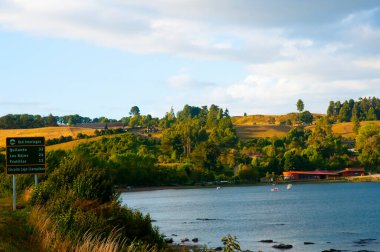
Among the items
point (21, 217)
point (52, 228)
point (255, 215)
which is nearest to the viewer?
point (52, 228)

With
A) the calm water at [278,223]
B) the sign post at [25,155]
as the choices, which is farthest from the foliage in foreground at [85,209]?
the calm water at [278,223]

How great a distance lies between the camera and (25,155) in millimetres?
44344

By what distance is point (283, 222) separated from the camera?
8950 cm

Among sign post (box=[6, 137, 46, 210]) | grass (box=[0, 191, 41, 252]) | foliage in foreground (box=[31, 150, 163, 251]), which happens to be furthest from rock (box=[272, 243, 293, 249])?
grass (box=[0, 191, 41, 252])

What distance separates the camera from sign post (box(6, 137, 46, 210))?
143 ft

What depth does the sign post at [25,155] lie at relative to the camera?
143ft

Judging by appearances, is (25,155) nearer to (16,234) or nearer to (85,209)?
(85,209)

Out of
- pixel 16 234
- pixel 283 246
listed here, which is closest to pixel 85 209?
pixel 16 234

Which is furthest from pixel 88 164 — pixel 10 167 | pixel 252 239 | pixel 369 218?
pixel 369 218

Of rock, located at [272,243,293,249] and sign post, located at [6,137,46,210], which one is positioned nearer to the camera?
sign post, located at [6,137,46,210]

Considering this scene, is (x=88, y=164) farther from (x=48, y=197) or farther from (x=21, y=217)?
(x=21, y=217)

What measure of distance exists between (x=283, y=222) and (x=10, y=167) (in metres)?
54.5

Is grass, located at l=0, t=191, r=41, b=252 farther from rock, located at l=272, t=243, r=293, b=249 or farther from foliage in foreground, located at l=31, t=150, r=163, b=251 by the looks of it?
rock, located at l=272, t=243, r=293, b=249

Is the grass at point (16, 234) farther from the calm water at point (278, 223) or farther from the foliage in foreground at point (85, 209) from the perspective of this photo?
the calm water at point (278, 223)
